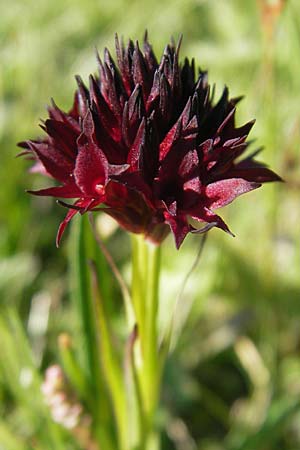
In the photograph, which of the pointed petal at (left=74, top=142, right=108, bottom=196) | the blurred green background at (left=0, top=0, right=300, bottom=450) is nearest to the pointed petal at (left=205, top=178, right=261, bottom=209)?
the pointed petal at (left=74, top=142, right=108, bottom=196)

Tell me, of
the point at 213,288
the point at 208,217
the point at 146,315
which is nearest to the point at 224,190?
the point at 208,217

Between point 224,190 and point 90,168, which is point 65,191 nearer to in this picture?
point 90,168

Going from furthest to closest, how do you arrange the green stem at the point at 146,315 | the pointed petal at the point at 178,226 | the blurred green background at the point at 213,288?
1. the blurred green background at the point at 213,288
2. the green stem at the point at 146,315
3. the pointed petal at the point at 178,226

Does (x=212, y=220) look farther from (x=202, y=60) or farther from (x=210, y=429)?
(x=202, y=60)

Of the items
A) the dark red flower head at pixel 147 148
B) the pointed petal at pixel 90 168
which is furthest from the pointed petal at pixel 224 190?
the pointed petal at pixel 90 168

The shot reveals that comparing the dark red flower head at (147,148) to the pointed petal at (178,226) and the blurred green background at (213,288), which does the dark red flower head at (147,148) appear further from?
the blurred green background at (213,288)

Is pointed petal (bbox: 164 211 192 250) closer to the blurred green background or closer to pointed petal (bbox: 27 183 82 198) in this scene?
pointed petal (bbox: 27 183 82 198)
